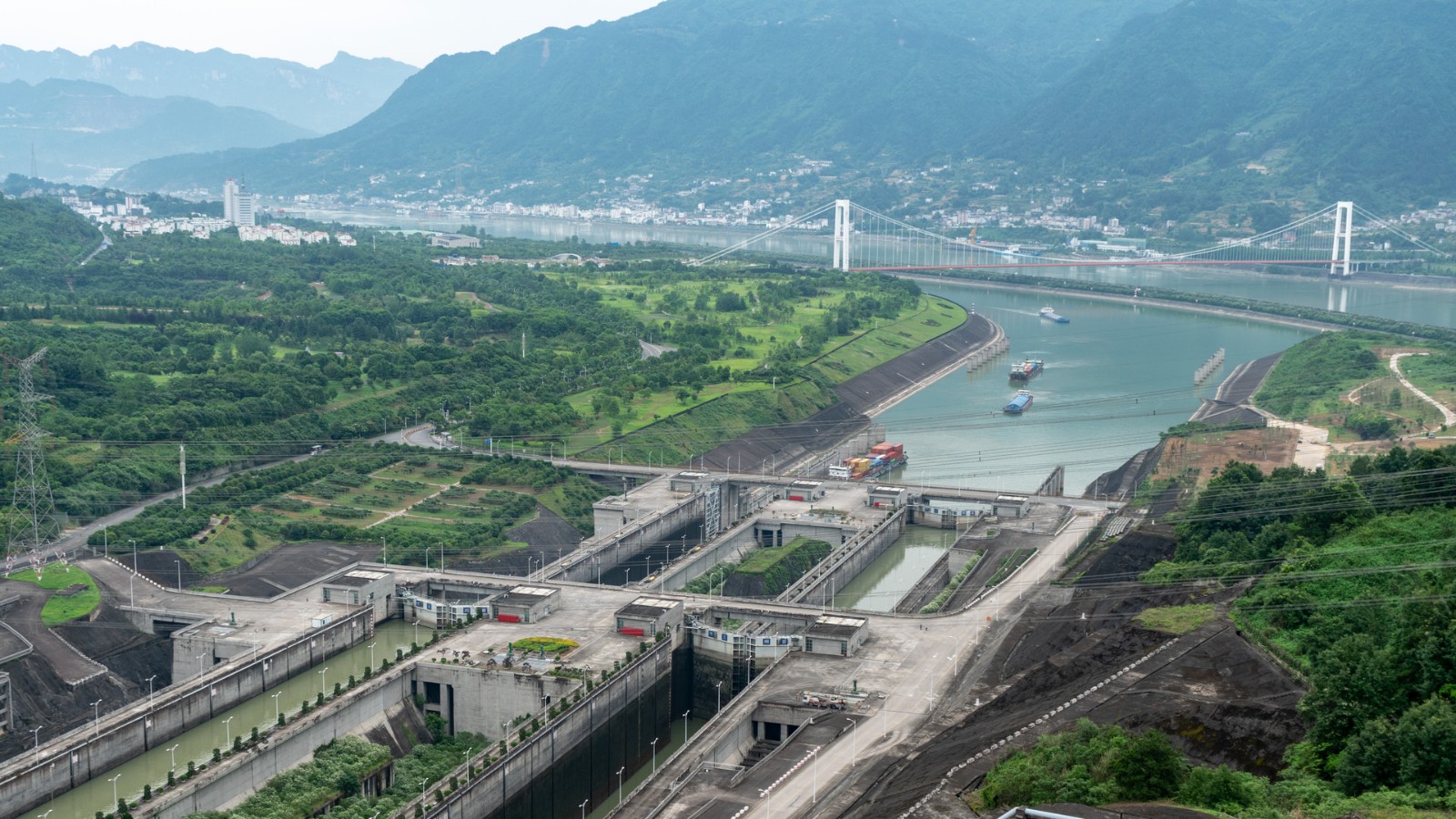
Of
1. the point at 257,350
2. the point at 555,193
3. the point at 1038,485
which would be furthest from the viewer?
the point at 555,193

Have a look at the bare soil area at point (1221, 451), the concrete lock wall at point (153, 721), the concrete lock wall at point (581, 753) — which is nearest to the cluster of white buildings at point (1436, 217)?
the bare soil area at point (1221, 451)

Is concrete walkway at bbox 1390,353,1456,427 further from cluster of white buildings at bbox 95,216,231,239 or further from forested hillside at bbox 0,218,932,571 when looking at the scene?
cluster of white buildings at bbox 95,216,231,239

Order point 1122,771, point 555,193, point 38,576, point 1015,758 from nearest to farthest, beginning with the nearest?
point 1122,771
point 1015,758
point 38,576
point 555,193

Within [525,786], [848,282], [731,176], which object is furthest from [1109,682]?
[731,176]

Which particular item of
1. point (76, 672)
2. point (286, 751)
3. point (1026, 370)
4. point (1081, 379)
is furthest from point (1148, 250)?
point (286, 751)

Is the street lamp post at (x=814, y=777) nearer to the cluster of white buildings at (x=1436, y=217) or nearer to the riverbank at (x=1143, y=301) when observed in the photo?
the riverbank at (x=1143, y=301)

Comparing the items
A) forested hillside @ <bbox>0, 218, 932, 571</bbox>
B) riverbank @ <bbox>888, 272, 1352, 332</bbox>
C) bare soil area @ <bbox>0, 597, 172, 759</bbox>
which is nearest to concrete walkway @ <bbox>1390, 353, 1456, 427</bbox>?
riverbank @ <bbox>888, 272, 1352, 332</bbox>

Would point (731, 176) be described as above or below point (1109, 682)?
above

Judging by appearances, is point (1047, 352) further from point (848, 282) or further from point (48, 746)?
point (48, 746)
